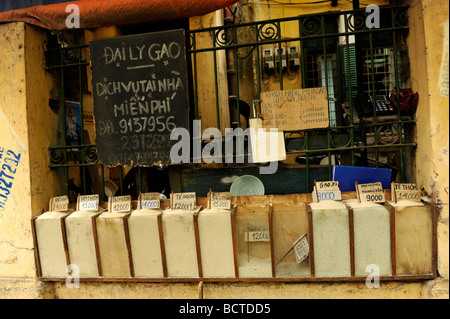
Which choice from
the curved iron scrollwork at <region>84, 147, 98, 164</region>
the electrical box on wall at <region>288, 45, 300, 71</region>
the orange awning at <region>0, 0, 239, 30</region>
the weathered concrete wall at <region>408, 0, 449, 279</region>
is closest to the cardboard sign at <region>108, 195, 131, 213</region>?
the curved iron scrollwork at <region>84, 147, 98, 164</region>

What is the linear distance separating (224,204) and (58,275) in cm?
167

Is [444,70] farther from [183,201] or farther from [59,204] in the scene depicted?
[59,204]

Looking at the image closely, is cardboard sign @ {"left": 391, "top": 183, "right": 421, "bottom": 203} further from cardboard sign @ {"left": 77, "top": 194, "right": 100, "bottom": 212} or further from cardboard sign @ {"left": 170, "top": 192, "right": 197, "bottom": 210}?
cardboard sign @ {"left": 77, "top": 194, "right": 100, "bottom": 212}

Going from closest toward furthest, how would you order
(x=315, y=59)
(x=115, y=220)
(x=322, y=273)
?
(x=322, y=273) → (x=115, y=220) → (x=315, y=59)

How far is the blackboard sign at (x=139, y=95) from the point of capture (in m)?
2.85

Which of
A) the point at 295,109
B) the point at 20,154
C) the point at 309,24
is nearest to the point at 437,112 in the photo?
the point at 295,109

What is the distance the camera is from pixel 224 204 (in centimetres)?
272

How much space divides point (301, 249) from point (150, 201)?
135cm

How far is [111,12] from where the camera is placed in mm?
2820

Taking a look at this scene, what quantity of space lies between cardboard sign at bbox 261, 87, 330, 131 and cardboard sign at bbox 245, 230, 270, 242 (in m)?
0.90

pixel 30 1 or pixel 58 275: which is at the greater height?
pixel 30 1

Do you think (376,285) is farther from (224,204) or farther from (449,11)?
(449,11)

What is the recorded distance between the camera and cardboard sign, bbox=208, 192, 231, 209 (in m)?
2.71

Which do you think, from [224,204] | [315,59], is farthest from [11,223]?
[315,59]
